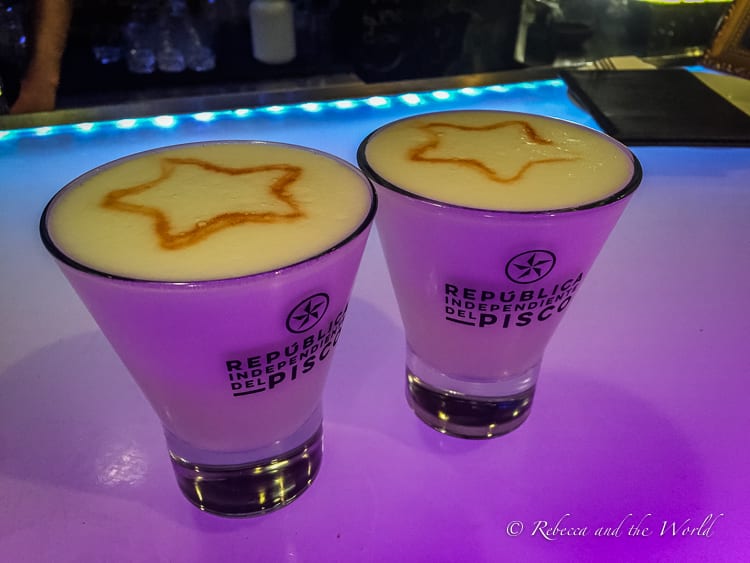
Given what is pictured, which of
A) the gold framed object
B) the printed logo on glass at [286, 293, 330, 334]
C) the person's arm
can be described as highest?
the printed logo on glass at [286, 293, 330, 334]

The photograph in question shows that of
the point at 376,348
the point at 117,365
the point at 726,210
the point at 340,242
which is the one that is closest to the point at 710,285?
the point at 726,210

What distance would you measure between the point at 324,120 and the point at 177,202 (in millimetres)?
939

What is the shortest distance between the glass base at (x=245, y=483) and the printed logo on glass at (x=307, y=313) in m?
0.18

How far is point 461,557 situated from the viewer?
0.58 m

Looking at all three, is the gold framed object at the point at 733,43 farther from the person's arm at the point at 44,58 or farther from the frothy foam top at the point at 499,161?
the person's arm at the point at 44,58

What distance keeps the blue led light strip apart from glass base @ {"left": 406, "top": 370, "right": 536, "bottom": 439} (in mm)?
969

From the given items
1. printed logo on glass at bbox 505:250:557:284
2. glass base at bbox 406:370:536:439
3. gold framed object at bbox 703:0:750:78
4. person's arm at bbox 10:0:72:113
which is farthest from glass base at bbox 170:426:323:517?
gold framed object at bbox 703:0:750:78

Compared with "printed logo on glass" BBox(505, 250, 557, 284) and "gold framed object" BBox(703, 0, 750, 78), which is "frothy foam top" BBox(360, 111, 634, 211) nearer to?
"printed logo on glass" BBox(505, 250, 557, 284)

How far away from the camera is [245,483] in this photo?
25.1 inches

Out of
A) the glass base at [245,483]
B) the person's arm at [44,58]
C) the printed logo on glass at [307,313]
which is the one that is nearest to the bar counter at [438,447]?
the glass base at [245,483]

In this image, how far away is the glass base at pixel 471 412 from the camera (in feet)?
2.37

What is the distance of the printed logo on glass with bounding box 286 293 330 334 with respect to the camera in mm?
517

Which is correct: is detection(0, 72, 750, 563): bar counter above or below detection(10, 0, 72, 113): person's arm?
above

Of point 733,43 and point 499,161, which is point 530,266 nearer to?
point 499,161
